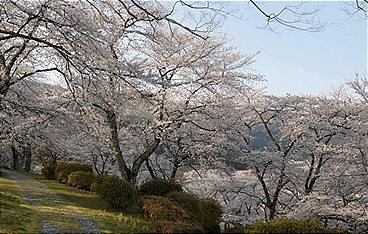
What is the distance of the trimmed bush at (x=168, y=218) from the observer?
16.8ft

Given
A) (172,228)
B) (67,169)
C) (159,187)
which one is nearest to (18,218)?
(172,228)

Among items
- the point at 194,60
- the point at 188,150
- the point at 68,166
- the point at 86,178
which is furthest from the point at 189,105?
the point at 68,166

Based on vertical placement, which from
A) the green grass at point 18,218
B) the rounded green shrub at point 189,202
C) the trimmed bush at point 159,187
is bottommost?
the green grass at point 18,218

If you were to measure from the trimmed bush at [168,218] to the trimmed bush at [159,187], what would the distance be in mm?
2341

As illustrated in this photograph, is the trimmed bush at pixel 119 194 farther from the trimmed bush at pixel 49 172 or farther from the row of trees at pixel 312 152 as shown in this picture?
the trimmed bush at pixel 49 172

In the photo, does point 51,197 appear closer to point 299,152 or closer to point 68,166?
point 68,166

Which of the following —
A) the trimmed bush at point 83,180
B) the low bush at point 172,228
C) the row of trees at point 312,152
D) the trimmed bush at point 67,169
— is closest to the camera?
the low bush at point 172,228

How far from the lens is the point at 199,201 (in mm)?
10070

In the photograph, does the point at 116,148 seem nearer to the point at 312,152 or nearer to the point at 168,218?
the point at 168,218

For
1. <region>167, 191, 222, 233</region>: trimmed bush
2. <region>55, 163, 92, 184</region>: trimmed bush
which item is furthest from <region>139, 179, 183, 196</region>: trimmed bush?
<region>55, 163, 92, 184</region>: trimmed bush

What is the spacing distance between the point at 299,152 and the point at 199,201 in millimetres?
8564

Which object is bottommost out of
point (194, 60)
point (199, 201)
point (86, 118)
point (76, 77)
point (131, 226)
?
point (131, 226)

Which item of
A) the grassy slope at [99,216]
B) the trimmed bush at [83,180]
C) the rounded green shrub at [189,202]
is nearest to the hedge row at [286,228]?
the grassy slope at [99,216]

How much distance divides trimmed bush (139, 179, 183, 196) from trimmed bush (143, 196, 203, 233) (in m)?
2.34
